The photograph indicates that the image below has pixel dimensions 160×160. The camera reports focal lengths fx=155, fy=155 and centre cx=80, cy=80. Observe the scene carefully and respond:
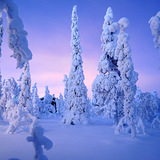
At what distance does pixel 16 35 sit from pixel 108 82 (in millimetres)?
13547

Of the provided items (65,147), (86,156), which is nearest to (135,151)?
(86,156)

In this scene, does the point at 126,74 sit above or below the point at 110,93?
above

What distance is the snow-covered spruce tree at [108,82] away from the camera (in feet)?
52.1

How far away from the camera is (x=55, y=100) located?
56.5 m

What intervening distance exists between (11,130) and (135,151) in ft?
26.0

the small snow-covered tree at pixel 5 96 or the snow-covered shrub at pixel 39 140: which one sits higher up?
the small snow-covered tree at pixel 5 96

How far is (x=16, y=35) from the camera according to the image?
10.7 ft

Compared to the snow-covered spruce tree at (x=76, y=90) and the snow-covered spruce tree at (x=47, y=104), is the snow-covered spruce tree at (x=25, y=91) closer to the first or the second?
the snow-covered spruce tree at (x=76, y=90)

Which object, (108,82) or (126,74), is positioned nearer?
(126,74)

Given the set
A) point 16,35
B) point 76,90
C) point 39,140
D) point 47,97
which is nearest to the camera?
point 39,140

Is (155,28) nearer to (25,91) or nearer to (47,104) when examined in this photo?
(25,91)

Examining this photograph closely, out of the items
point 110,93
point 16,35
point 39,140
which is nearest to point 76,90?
point 110,93

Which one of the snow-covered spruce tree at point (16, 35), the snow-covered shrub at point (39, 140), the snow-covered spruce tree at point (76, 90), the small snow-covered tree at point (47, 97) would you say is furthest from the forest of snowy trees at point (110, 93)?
the small snow-covered tree at point (47, 97)

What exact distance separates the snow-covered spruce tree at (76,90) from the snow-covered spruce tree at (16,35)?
15.3 m
